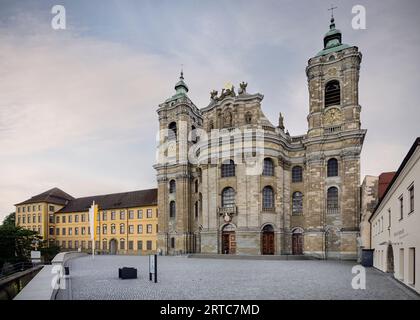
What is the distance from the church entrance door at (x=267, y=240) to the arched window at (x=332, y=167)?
30.2 feet

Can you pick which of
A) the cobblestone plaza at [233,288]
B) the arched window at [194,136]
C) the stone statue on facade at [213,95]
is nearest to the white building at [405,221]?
the cobblestone plaza at [233,288]

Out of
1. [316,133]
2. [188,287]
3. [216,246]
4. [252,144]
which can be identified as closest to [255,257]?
[216,246]

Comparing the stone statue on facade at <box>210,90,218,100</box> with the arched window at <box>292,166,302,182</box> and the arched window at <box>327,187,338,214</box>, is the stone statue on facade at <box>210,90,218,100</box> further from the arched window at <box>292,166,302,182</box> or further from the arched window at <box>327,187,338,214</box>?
the arched window at <box>327,187,338,214</box>

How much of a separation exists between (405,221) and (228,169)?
24603 millimetres

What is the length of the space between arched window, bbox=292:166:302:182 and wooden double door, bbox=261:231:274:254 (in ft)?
24.6

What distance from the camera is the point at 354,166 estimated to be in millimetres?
35062

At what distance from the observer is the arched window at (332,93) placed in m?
37.9

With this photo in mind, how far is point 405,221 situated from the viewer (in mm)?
15023

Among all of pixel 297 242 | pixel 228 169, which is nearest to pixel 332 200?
pixel 297 242

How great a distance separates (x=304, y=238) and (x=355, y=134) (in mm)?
12934

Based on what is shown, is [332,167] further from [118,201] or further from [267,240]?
[118,201]

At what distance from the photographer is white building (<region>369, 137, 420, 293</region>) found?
12867 mm

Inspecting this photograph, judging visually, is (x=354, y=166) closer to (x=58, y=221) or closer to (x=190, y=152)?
(x=190, y=152)

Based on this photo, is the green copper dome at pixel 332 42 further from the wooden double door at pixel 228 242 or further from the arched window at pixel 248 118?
the wooden double door at pixel 228 242
